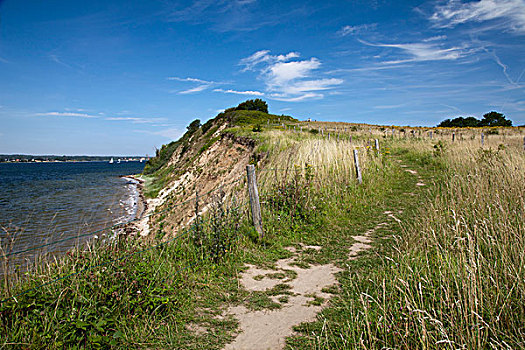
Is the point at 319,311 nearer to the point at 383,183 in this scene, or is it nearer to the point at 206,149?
the point at 383,183

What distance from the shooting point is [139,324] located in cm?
345

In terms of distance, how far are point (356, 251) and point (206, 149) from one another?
22.3m

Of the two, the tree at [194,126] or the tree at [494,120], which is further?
the tree at [494,120]

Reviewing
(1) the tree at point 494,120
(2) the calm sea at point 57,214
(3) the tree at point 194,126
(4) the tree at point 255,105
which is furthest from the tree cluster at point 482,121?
(2) the calm sea at point 57,214

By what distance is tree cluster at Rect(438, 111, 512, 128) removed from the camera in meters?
71.0

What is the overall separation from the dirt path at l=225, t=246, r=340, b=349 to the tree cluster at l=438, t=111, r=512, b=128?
3351 inches

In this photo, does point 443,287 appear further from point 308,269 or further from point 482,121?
point 482,121

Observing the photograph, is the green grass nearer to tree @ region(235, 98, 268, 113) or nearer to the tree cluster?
tree @ region(235, 98, 268, 113)

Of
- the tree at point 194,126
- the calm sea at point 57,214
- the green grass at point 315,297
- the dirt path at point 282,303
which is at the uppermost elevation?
the tree at point 194,126

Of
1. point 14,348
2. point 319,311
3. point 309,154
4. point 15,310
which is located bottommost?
point 319,311

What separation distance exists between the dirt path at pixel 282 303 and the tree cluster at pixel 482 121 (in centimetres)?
8512

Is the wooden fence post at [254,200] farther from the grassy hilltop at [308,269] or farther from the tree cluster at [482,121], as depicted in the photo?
the tree cluster at [482,121]

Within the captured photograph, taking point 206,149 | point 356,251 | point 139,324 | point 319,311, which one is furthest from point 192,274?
point 206,149

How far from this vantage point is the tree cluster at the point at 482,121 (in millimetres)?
70975
